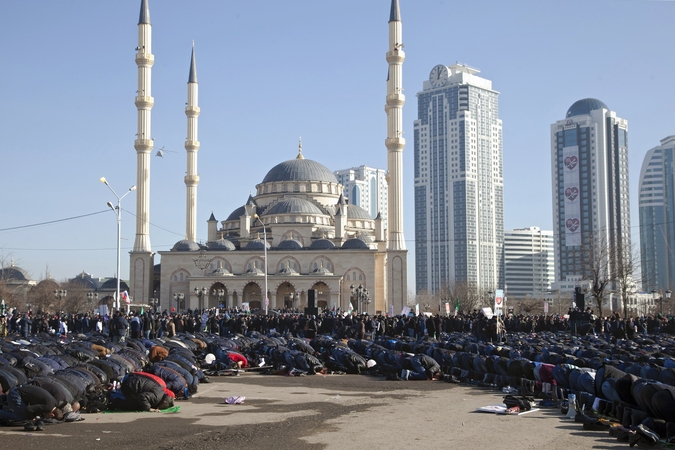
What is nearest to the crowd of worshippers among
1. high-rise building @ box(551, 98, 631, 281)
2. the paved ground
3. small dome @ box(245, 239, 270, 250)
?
the paved ground

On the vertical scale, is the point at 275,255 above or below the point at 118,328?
above

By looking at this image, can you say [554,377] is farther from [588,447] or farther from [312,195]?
[312,195]

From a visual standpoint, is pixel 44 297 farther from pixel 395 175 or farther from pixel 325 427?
pixel 325 427

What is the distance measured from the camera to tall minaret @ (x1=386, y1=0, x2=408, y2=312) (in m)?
61.8

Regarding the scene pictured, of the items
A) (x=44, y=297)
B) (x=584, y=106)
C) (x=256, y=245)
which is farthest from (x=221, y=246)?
(x=584, y=106)

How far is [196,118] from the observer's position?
69938 mm

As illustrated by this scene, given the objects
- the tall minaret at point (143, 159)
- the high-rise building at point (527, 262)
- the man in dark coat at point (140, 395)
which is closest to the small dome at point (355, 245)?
the tall minaret at point (143, 159)

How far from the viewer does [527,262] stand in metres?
150

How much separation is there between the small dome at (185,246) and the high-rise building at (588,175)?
63.6 meters

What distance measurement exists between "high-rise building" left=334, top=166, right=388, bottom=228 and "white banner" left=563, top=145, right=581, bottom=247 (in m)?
70.2

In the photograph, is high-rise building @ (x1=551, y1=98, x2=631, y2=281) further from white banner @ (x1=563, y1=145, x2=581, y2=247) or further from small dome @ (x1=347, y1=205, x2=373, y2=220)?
small dome @ (x1=347, y1=205, x2=373, y2=220)

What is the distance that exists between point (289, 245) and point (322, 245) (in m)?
2.80

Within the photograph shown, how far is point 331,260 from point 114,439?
56136mm

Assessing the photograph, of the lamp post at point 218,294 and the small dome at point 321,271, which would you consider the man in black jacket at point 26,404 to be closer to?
the lamp post at point 218,294
